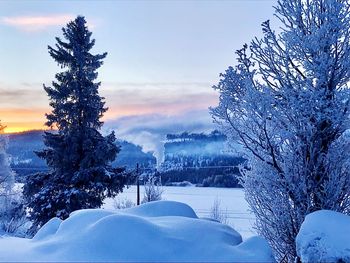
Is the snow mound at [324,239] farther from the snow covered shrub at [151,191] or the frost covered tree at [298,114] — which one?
the snow covered shrub at [151,191]

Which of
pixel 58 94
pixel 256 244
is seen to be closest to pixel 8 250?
pixel 256 244

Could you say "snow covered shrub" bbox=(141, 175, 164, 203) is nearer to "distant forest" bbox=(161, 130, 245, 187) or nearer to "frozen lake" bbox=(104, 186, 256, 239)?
"frozen lake" bbox=(104, 186, 256, 239)

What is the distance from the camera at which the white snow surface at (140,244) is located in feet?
17.6

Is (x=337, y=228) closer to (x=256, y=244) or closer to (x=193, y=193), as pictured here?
(x=256, y=244)

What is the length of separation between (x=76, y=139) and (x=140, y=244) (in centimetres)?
1639

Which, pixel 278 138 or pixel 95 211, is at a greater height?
pixel 278 138

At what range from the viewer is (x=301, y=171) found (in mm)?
8992

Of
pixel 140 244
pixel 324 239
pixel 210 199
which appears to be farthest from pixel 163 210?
pixel 210 199

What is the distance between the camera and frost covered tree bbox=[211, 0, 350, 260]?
8.68 metres

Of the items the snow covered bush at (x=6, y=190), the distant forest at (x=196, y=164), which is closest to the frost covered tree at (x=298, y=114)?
the snow covered bush at (x=6, y=190)

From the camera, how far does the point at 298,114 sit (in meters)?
8.79

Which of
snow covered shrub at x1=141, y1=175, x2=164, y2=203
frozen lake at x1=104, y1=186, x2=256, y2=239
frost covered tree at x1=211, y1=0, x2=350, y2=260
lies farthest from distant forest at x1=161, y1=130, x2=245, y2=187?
frost covered tree at x1=211, y1=0, x2=350, y2=260

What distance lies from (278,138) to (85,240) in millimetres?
4857

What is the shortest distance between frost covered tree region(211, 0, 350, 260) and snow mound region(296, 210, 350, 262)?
2.55m
